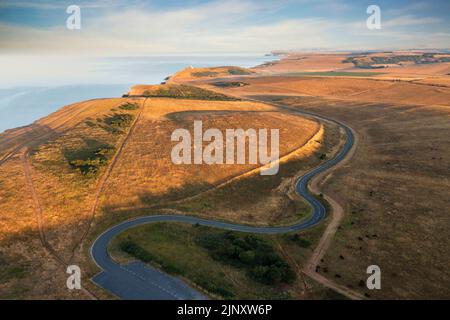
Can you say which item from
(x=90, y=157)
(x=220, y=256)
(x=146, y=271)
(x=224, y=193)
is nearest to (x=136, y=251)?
(x=146, y=271)

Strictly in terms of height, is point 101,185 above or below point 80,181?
below

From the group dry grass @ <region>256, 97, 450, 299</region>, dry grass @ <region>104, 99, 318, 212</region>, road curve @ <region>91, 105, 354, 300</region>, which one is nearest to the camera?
road curve @ <region>91, 105, 354, 300</region>

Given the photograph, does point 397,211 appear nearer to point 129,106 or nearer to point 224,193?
point 224,193

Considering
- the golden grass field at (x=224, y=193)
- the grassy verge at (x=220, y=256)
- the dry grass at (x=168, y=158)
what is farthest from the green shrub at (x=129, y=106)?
the grassy verge at (x=220, y=256)

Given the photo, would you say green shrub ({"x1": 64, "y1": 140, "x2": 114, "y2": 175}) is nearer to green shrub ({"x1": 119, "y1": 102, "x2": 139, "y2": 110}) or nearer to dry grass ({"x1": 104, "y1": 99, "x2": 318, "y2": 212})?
dry grass ({"x1": 104, "y1": 99, "x2": 318, "y2": 212})

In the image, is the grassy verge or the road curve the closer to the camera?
the road curve

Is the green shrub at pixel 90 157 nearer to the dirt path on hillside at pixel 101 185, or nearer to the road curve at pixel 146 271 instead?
the dirt path on hillside at pixel 101 185

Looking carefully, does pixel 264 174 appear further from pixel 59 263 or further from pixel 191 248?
pixel 59 263

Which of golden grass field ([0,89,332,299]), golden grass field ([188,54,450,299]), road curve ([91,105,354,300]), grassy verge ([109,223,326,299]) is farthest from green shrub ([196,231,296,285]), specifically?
golden grass field ([0,89,332,299])
